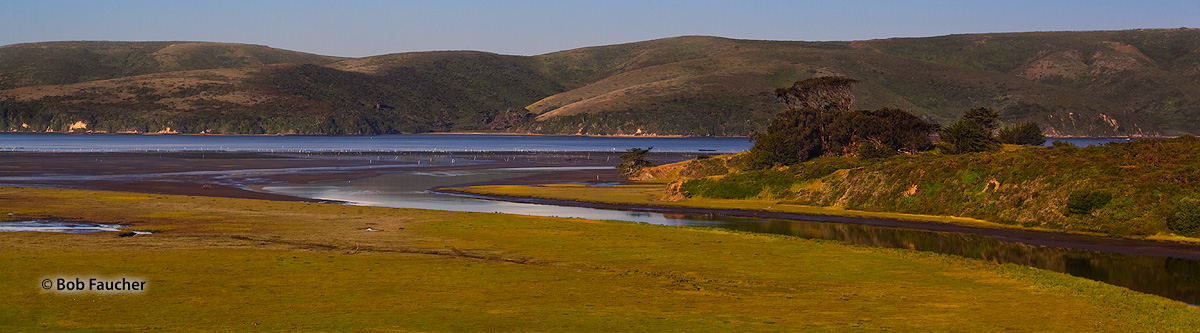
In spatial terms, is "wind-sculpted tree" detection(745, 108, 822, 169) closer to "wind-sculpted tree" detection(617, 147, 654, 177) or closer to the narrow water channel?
"wind-sculpted tree" detection(617, 147, 654, 177)

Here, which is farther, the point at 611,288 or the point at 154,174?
the point at 154,174

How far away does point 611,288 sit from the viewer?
23328mm

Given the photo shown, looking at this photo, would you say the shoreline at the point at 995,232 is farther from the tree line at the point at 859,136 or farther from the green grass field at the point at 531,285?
the tree line at the point at 859,136

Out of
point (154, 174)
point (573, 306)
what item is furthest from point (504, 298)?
point (154, 174)

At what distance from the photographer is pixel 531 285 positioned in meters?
23.6

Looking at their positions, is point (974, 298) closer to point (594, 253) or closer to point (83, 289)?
point (594, 253)

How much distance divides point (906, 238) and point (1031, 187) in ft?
26.8

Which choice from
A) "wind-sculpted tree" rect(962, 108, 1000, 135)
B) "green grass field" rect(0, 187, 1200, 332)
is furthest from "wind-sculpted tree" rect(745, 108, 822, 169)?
"green grass field" rect(0, 187, 1200, 332)

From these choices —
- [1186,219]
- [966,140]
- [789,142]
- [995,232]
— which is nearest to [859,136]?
[789,142]

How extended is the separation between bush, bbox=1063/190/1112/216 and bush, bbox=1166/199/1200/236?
8.61 feet

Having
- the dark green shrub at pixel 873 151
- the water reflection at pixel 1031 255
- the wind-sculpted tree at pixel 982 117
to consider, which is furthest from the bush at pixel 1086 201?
the wind-sculpted tree at pixel 982 117

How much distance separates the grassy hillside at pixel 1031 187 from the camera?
1518 inches

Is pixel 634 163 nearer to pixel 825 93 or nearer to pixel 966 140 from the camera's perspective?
pixel 825 93

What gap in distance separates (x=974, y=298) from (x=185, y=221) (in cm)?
2890
